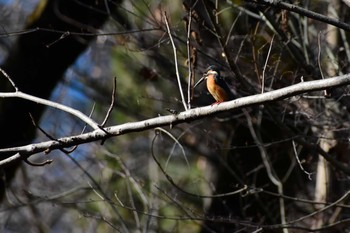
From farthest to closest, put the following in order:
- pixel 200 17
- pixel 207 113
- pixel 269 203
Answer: pixel 269 203, pixel 200 17, pixel 207 113

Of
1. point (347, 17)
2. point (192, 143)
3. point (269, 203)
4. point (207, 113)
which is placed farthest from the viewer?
point (192, 143)

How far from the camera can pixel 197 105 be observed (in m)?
6.57

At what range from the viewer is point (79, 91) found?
8844 millimetres

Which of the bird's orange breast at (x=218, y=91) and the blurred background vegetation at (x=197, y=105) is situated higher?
the blurred background vegetation at (x=197, y=105)

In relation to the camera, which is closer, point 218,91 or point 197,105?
point 218,91

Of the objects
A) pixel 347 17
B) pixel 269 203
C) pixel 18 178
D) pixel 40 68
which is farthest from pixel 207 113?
pixel 18 178

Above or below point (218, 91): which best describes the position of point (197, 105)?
above

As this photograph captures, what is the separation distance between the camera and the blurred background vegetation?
4.71 m

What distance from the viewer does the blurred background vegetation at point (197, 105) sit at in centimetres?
471

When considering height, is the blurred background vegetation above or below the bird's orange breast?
above

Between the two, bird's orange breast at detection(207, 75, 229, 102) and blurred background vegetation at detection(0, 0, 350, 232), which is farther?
blurred background vegetation at detection(0, 0, 350, 232)

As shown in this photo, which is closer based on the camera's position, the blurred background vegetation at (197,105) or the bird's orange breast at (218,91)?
the bird's orange breast at (218,91)

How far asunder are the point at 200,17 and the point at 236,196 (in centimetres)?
326

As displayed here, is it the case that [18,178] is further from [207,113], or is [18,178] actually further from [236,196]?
[207,113]
